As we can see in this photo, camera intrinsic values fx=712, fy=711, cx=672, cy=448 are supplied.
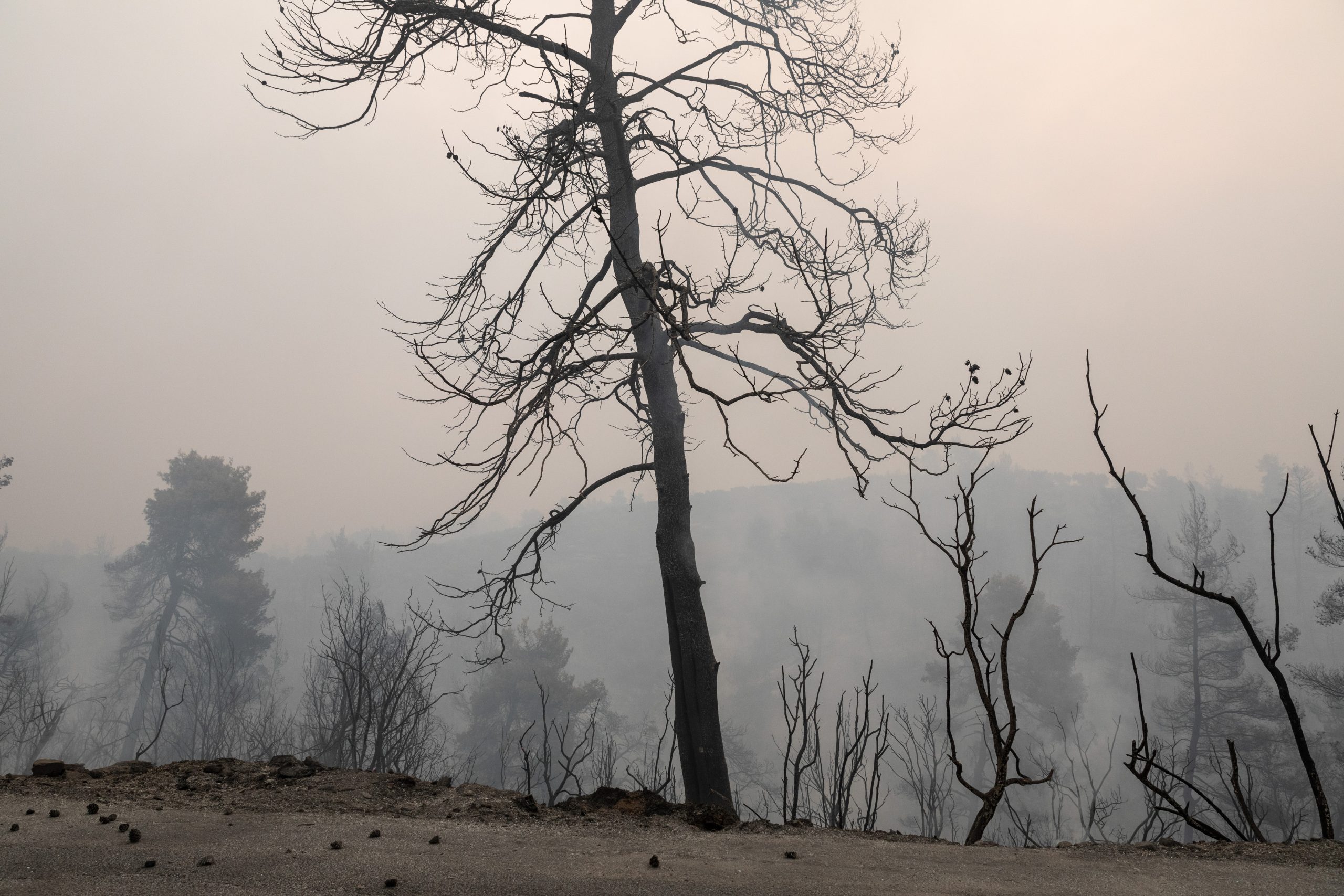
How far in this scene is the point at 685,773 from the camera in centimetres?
514

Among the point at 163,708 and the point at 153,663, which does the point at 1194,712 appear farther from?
the point at 153,663

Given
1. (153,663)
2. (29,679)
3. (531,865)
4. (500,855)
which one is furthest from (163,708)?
(29,679)

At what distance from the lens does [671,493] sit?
5.51 m

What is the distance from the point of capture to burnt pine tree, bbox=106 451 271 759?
28.3 metres

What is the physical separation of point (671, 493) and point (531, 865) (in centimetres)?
364

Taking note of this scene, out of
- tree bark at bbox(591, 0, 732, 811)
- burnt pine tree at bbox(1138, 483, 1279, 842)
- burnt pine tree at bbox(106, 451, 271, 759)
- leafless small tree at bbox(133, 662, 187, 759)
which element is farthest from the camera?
burnt pine tree at bbox(106, 451, 271, 759)

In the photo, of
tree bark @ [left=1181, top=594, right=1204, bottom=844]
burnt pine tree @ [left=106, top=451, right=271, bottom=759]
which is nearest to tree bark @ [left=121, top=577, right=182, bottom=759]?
burnt pine tree @ [left=106, top=451, right=271, bottom=759]

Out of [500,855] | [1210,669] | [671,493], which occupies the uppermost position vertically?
Answer: [671,493]

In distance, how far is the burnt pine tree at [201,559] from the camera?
92.8 ft

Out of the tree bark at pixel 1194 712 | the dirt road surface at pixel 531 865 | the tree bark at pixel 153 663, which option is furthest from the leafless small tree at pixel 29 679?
the tree bark at pixel 1194 712

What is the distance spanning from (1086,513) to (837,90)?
81.9 metres

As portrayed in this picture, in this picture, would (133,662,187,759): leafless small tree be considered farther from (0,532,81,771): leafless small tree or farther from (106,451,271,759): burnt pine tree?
(106,451,271,759): burnt pine tree

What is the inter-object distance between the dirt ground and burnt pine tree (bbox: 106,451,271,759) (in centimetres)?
3011

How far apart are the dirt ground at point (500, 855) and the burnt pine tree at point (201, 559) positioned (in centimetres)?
3011
